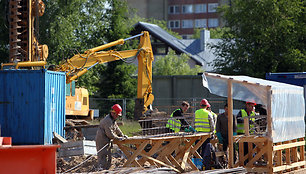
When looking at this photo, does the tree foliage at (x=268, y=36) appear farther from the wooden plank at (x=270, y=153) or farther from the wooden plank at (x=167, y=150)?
the wooden plank at (x=167, y=150)

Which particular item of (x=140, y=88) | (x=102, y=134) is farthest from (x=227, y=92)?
(x=140, y=88)

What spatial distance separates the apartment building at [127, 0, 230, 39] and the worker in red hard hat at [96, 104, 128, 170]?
85.3 metres

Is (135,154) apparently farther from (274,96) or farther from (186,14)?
(186,14)

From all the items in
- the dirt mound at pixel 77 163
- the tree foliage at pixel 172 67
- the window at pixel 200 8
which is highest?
the window at pixel 200 8

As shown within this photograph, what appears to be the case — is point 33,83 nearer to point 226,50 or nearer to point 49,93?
point 49,93

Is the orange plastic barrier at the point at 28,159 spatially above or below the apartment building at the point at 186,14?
below

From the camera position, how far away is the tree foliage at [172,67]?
173 ft

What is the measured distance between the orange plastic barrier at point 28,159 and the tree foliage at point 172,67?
4409 centimetres

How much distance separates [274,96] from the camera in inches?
511

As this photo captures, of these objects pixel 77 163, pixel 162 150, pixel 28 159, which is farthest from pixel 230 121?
pixel 28 159

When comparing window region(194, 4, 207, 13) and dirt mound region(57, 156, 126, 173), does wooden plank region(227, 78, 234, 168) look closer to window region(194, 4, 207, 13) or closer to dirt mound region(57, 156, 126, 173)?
dirt mound region(57, 156, 126, 173)

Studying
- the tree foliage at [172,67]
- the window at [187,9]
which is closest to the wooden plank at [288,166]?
the tree foliage at [172,67]

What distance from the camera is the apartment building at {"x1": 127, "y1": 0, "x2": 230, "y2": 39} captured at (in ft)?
323

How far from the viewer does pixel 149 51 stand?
25.1 meters
